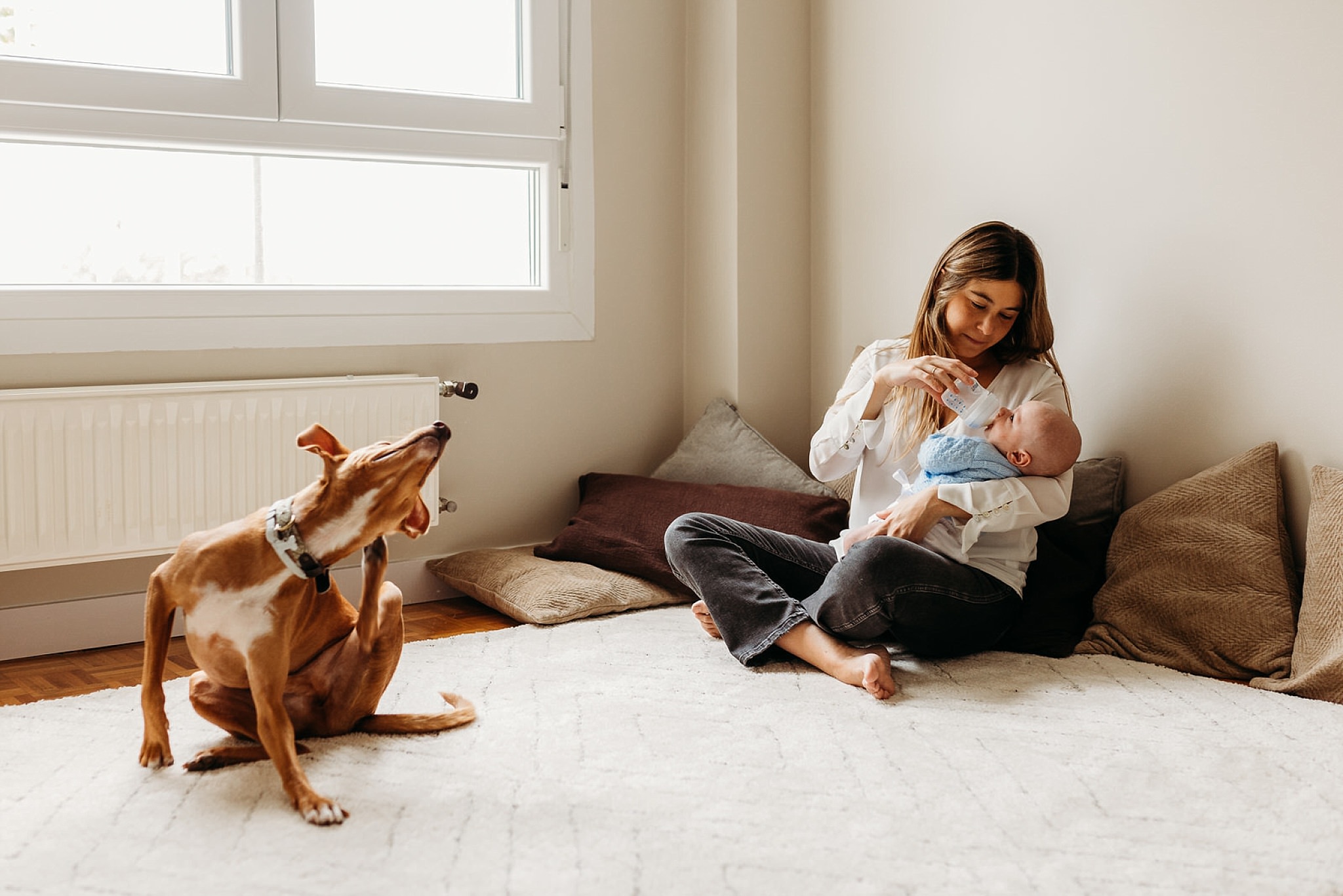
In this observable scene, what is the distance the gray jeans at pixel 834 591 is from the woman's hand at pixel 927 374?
0.29m

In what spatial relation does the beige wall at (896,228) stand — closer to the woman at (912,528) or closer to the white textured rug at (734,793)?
the woman at (912,528)

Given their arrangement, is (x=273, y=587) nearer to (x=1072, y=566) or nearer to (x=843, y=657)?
(x=843, y=657)

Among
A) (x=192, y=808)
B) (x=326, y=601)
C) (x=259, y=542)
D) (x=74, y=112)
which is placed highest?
(x=74, y=112)

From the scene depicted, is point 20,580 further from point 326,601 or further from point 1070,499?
point 1070,499

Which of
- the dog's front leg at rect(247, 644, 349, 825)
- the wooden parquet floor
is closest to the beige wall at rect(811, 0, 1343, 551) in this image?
the wooden parquet floor

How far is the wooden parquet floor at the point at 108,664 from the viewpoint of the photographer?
2221 mm

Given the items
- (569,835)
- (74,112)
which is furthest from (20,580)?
(569,835)

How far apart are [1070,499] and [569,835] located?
136 cm

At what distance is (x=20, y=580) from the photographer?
2.48 metres

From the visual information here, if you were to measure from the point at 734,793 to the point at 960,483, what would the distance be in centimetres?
77

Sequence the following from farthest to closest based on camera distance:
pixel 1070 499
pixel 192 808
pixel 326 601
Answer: pixel 1070 499 < pixel 326 601 < pixel 192 808

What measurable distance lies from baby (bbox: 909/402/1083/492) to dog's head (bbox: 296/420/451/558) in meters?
0.94

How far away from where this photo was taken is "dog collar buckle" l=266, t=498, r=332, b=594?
1561 millimetres

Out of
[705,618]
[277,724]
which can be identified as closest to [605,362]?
[705,618]
